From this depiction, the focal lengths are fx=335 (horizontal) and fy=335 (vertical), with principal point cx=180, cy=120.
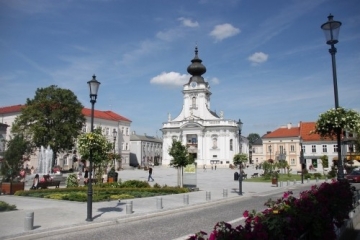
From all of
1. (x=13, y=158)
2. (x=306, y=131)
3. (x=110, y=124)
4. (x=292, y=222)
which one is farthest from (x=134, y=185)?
(x=110, y=124)

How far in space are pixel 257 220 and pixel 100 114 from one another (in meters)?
90.5

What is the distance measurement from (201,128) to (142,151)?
32787 mm

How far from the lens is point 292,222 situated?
17.6 feet

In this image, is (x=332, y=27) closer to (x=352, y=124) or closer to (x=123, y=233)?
(x=352, y=124)

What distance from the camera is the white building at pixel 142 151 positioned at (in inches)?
4353

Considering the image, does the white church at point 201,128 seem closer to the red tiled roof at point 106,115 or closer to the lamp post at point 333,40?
the red tiled roof at point 106,115

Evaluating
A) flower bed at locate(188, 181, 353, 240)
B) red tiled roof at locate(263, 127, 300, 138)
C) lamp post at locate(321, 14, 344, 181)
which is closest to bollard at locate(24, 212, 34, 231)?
flower bed at locate(188, 181, 353, 240)

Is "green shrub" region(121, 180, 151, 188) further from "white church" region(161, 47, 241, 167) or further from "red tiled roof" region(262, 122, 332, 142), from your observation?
"red tiled roof" region(262, 122, 332, 142)

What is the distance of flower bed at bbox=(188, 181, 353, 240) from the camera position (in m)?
4.53

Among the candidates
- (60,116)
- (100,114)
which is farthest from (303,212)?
(100,114)

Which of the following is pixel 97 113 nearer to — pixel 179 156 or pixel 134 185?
pixel 134 185

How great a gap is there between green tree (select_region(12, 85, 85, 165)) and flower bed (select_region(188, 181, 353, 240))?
161 ft

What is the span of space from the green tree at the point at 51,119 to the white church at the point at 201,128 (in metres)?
35.0

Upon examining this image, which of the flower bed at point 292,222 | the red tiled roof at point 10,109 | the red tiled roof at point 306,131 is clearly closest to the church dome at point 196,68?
the red tiled roof at point 306,131
